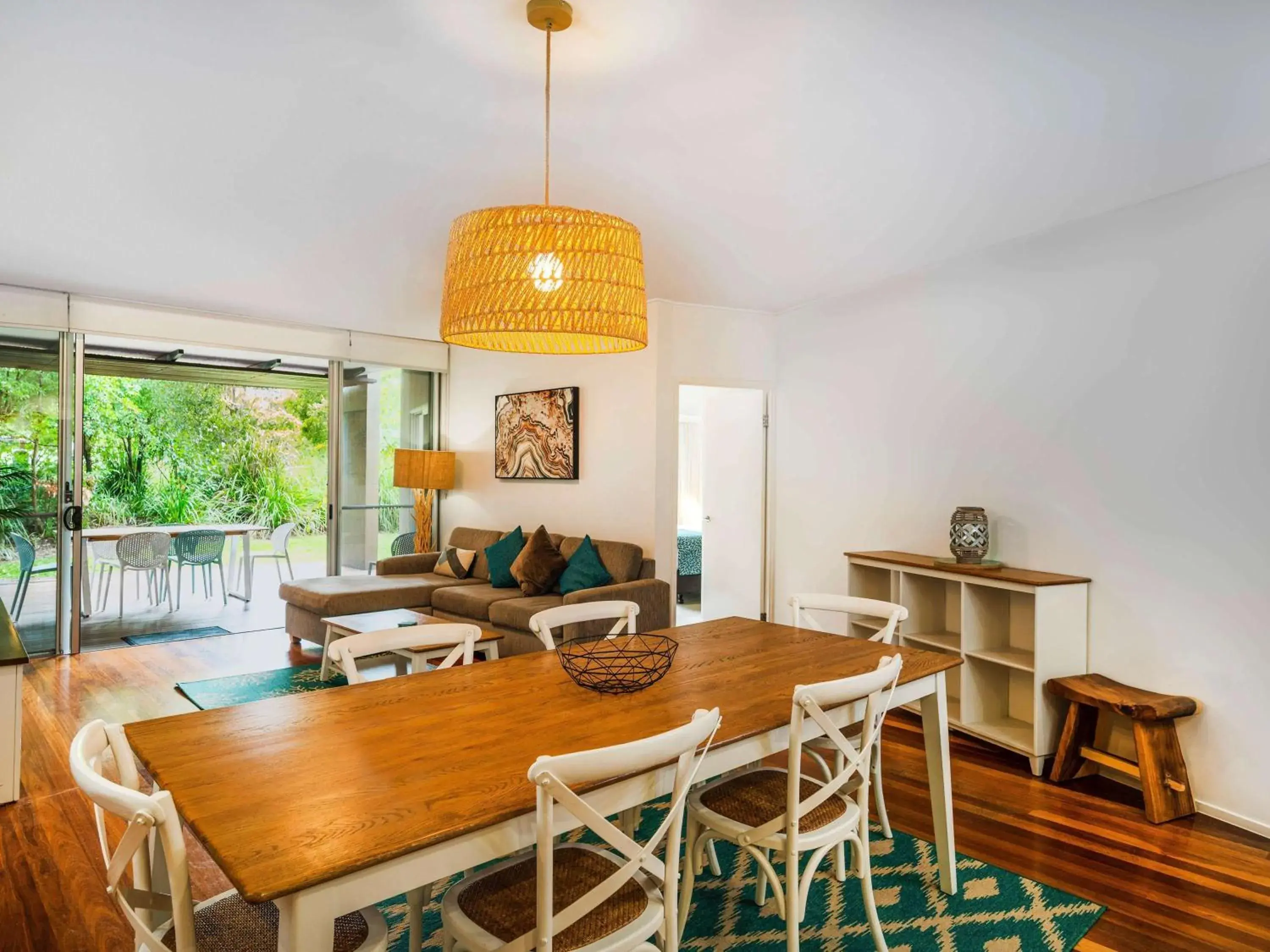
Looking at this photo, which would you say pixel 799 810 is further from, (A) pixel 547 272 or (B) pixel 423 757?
(A) pixel 547 272

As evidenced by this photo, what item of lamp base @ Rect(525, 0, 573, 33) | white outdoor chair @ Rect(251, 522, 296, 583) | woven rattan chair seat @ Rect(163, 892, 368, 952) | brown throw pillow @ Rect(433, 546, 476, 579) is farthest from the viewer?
white outdoor chair @ Rect(251, 522, 296, 583)

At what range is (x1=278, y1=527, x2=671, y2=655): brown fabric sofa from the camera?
4.66 m

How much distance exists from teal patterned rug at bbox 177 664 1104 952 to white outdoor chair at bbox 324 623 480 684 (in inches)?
29.6

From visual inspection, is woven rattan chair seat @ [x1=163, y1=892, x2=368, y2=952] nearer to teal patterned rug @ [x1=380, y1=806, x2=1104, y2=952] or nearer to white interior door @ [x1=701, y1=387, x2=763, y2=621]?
teal patterned rug @ [x1=380, y1=806, x2=1104, y2=952]

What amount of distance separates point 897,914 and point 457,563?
438cm

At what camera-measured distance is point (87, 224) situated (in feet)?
13.0

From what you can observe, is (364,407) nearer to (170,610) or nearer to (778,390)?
(170,610)

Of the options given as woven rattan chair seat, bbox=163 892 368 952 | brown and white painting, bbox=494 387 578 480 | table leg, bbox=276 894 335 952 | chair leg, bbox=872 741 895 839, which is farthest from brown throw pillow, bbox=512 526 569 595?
table leg, bbox=276 894 335 952

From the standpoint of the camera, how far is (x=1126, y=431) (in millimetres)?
3283

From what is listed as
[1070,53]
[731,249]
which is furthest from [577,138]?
[1070,53]

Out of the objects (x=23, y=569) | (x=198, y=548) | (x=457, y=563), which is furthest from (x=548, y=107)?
(x=198, y=548)

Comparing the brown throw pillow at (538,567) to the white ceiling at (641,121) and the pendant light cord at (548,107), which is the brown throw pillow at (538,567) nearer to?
the white ceiling at (641,121)

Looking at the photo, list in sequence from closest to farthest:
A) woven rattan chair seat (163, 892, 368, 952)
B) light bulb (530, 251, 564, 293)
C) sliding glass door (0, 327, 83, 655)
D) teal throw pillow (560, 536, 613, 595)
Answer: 1. woven rattan chair seat (163, 892, 368, 952)
2. light bulb (530, 251, 564, 293)
3. teal throw pillow (560, 536, 613, 595)
4. sliding glass door (0, 327, 83, 655)

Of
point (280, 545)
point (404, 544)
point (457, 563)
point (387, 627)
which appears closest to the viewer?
point (387, 627)
